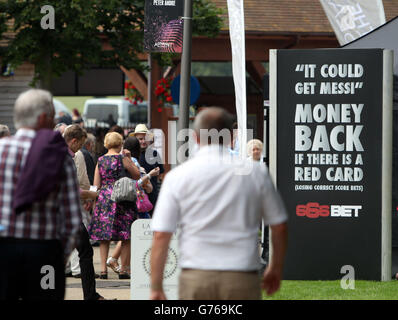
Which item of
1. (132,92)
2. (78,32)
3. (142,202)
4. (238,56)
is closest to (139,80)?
(132,92)

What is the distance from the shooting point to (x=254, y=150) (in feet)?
38.8

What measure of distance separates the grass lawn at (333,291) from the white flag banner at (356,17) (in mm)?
4944

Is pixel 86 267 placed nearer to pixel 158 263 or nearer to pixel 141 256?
pixel 141 256

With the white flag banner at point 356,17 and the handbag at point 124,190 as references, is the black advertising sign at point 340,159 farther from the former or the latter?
the white flag banner at point 356,17

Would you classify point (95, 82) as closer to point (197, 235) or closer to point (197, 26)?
point (197, 26)

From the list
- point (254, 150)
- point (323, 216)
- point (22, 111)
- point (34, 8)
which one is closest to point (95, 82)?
point (34, 8)

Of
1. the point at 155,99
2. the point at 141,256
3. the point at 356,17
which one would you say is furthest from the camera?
the point at 155,99

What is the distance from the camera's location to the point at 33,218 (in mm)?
5027

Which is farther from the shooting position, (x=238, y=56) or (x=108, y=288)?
(x=238, y=56)

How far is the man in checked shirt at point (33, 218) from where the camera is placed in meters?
5.00

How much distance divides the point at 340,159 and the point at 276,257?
216 inches

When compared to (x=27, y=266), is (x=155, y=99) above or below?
above

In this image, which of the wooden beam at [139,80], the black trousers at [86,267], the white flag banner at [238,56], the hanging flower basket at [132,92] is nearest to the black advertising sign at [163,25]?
the white flag banner at [238,56]

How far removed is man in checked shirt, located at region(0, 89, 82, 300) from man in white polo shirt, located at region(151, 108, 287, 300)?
0.61m
